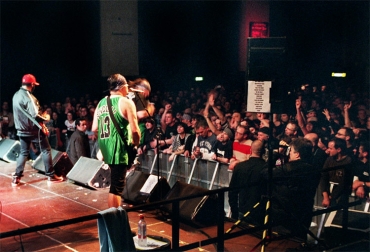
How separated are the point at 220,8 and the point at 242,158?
13873 millimetres

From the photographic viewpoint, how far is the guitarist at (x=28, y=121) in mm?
8078

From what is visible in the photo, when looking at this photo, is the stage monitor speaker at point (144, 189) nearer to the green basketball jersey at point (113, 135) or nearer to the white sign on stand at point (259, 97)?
the green basketball jersey at point (113, 135)

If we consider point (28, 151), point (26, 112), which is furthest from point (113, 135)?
point (28, 151)

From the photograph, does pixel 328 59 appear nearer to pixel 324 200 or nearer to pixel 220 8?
pixel 220 8

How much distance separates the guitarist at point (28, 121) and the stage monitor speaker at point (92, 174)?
464mm

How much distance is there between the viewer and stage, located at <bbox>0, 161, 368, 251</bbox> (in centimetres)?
589

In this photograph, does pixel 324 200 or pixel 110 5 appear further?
pixel 110 5

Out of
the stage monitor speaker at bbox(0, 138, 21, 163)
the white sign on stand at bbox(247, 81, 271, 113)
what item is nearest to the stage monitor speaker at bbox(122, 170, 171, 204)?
the white sign on stand at bbox(247, 81, 271, 113)

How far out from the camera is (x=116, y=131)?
19.1 feet

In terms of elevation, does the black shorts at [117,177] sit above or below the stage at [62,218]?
above

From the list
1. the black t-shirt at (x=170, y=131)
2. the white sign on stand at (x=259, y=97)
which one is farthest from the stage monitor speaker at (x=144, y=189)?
the black t-shirt at (x=170, y=131)

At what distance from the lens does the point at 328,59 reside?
19.8 m

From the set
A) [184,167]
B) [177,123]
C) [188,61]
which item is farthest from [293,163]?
[188,61]

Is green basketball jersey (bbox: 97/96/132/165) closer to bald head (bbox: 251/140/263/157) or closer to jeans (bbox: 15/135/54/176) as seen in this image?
bald head (bbox: 251/140/263/157)
